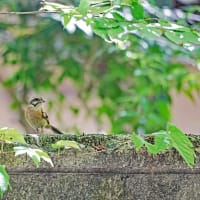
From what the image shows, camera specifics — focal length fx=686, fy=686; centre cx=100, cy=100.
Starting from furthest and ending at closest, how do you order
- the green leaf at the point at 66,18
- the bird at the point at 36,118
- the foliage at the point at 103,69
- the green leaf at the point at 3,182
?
the foliage at the point at 103,69 < the bird at the point at 36,118 < the green leaf at the point at 66,18 < the green leaf at the point at 3,182

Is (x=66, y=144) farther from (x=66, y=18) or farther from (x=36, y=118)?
(x=36, y=118)

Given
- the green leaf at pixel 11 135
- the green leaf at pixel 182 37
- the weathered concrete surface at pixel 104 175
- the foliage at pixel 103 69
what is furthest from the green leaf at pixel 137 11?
the foliage at pixel 103 69

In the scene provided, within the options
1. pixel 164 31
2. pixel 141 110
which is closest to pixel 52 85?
pixel 141 110

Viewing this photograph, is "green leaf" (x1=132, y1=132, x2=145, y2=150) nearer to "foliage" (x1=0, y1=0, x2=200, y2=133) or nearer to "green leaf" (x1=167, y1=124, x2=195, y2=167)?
"green leaf" (x1=167, y1=124, x2=195, y2=167)

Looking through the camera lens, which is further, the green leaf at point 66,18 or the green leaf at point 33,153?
the green leaf at point 66,18

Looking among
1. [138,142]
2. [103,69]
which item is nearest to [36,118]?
[138,142]

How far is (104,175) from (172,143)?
194mm

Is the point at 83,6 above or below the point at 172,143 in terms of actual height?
above

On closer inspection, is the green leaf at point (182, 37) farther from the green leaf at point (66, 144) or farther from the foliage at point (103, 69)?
the foliage at point (103, 69)

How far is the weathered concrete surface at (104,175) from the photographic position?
4.85 feet

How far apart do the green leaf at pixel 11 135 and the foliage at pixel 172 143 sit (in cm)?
23

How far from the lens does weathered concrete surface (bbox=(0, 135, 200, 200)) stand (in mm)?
1479

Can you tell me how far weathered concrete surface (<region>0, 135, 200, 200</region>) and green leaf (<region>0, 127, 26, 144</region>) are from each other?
9 cm

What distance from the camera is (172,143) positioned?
1.38 m
